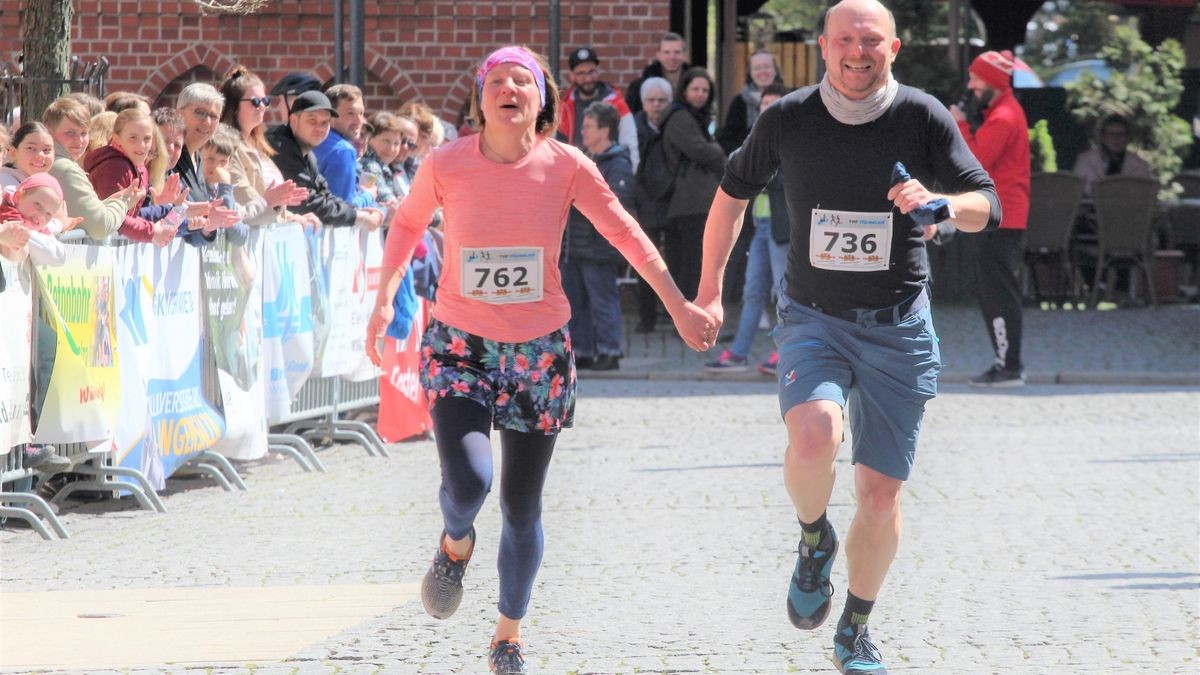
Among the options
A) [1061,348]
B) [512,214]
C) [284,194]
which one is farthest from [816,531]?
[1061,348]

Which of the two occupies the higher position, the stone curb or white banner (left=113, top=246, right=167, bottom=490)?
white banner (left=113, top=246, right=167, bottom=490)

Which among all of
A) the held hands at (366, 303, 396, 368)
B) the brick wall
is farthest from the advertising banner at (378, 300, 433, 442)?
the brick wall

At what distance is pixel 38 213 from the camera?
809cm

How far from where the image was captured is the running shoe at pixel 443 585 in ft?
18.8

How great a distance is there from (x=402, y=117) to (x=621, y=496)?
14.0 feet

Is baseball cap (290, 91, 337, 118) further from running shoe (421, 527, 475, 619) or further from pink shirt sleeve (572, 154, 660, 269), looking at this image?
running shoe (421, 527, 475, 619)

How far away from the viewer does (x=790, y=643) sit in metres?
6.21

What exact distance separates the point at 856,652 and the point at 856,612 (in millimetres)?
131

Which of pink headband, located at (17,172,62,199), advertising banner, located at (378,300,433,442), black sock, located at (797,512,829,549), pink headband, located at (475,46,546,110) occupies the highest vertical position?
pink headband, located at (475,46,546,110)

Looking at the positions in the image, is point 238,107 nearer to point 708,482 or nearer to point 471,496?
point 708,482

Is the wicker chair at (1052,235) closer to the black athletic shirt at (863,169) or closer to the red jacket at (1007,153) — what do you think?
the red jacket at (1007,153)

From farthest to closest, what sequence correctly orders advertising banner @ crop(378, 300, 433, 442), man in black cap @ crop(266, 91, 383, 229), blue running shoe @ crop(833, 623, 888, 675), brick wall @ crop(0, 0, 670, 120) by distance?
brick wall @ crop(0, 0, 670, 120) → advertising banner @ crop(378, 300, 433, 442) → man in black cap @ crop(266, 91, 383, 229) → blue running shoe @ crop(833, 623, 888, 675)

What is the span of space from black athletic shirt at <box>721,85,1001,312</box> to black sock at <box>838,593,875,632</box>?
31.7 inches

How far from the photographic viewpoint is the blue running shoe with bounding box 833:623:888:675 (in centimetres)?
553
